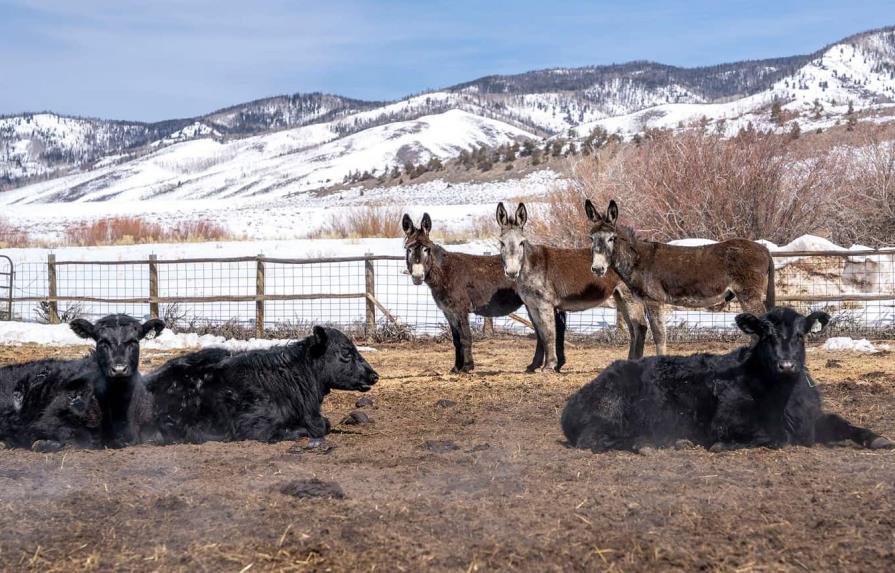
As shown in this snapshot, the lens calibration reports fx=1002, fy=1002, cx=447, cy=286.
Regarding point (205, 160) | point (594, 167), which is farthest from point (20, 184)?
point (594, 167)

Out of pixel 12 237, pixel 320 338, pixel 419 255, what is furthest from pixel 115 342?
pixel 12 237

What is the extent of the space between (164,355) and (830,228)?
15.6 metres

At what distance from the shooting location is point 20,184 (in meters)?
171

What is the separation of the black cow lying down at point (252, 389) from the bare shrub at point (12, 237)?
27.4m

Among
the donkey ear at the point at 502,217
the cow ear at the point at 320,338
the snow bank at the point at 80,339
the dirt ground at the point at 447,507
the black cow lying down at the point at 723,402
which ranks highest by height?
the donkey ear at the point at 502,217

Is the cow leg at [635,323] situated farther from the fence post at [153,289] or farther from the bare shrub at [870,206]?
the bare shrub at [870,206]

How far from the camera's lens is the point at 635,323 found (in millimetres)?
12984

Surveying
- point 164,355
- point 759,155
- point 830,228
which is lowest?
point 164,355

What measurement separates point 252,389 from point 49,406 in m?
1.57

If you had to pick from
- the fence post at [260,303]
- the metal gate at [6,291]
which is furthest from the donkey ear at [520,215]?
the metal gate at [6,291]

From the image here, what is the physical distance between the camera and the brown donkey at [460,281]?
43.6 ft

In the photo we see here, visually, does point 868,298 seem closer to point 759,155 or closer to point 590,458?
point 759,155

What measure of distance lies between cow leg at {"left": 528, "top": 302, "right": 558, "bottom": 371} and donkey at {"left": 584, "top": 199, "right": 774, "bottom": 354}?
84 centimetres

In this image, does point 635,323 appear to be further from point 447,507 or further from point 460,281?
point 447,507
